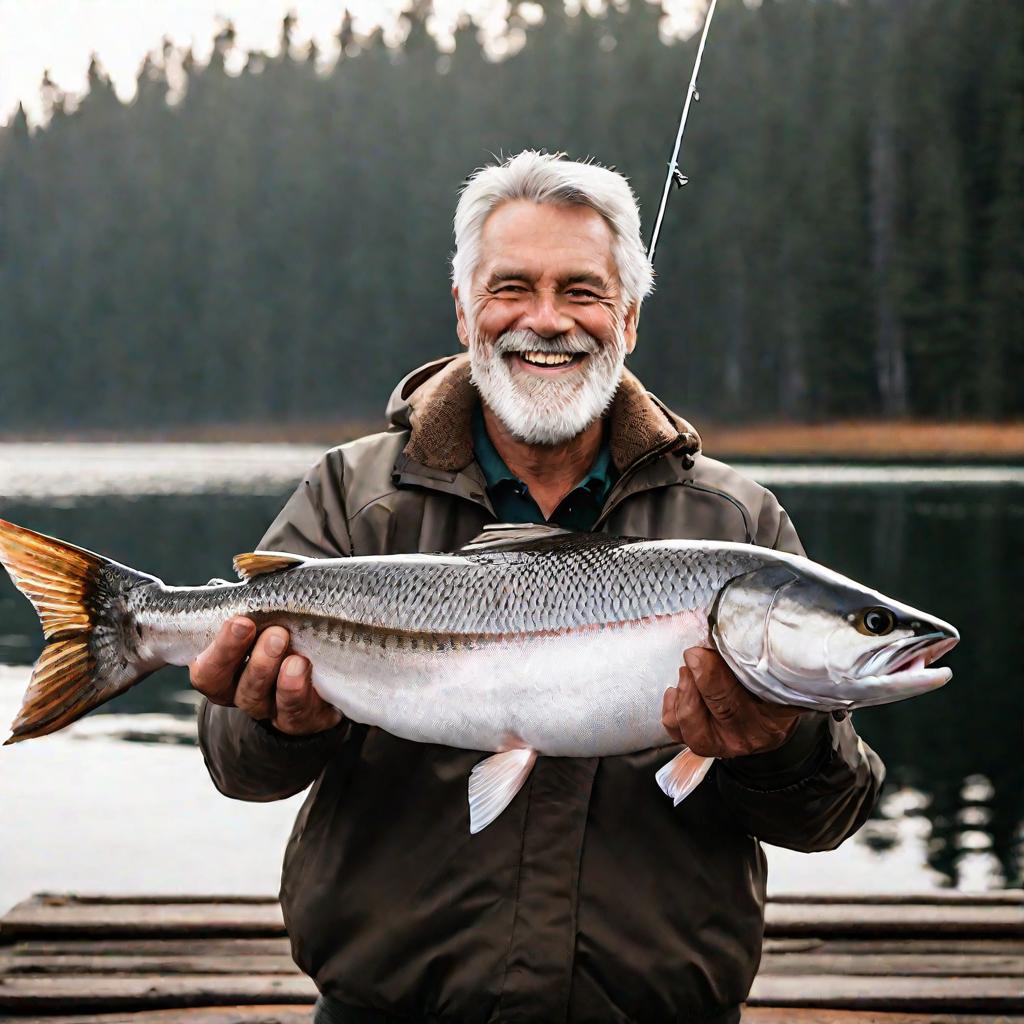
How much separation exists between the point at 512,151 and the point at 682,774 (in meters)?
59.3

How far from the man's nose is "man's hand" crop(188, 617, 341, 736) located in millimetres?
895

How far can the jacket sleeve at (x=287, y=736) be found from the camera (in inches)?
113

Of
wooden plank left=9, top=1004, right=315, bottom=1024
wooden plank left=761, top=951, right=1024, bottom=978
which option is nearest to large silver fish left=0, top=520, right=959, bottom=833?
wooden plank left=9, top=1004, right=315, bottom=1024

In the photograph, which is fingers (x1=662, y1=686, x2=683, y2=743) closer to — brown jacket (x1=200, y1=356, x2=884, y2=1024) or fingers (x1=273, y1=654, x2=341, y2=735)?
brown jacket (x1=200, y1=356, x2=884, y2=1024)

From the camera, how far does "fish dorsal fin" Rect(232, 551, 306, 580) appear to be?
293 cm

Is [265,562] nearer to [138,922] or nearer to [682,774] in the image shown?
[682,774]

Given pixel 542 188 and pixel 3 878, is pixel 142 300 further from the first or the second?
pixel 542 188

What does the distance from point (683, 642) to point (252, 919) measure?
321 cm

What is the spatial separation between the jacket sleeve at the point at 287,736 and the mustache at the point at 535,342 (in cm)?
46

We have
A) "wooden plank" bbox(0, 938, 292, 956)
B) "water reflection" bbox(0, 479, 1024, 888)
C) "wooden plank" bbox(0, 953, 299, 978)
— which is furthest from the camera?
"water reflection" bbox(0, 479, 1024, 888)

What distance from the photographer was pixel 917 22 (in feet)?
170

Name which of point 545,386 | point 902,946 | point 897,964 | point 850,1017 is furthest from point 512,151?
point 545,386

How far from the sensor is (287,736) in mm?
2867

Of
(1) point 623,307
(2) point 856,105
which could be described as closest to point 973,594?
(1) point 623,307
